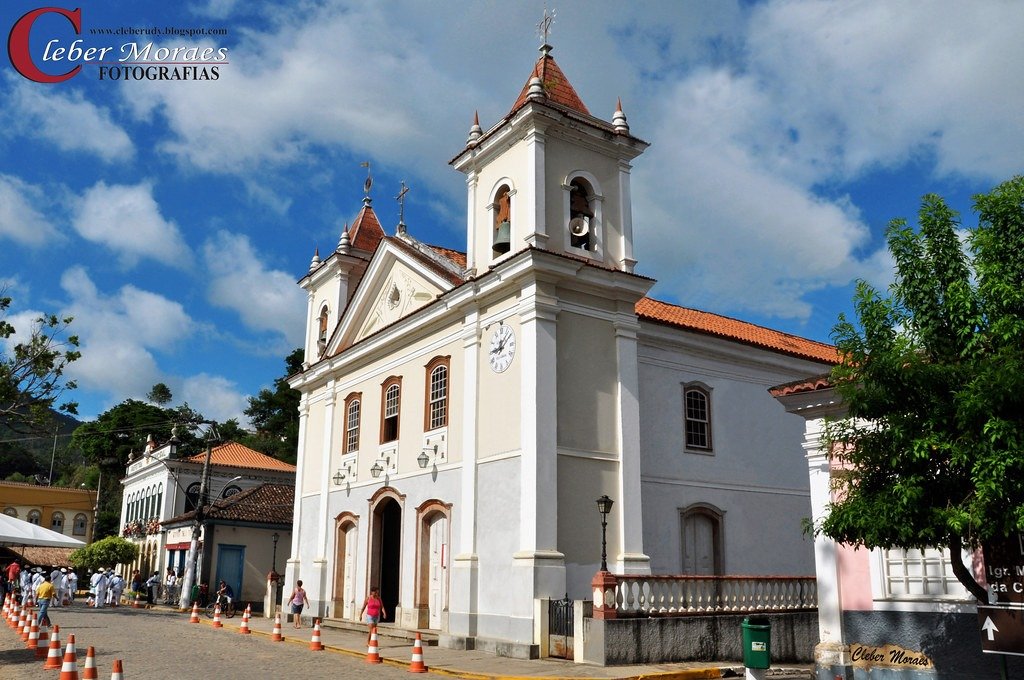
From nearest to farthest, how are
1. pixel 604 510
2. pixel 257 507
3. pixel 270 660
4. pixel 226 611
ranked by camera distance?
pixel 270 660
pixel 604 510
pixel 226 611
pixel 257 507

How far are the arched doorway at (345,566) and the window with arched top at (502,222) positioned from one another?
8971 millimetres

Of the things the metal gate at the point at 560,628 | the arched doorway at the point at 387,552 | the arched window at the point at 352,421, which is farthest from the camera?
the arched window at the point at 352,421

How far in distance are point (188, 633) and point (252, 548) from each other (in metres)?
14.5

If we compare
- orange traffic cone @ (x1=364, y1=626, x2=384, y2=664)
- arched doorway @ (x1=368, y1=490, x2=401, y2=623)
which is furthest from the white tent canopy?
arched doorway @ (x1=368, y1=490, x2=401, y2=623)

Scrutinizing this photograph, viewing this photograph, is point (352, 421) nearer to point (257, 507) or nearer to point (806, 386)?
point (257, 507)

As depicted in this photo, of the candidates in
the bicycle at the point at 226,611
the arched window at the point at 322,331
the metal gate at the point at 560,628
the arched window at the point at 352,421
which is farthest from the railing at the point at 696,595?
the bicycle at the point at 226,611

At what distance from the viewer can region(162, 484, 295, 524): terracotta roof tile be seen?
1396 inches

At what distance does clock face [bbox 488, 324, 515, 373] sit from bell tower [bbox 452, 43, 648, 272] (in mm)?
1872

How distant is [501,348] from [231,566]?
2108 cm

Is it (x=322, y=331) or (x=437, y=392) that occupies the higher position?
(x=322, y=331)

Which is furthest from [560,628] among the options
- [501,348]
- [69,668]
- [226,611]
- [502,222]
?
[226,611]

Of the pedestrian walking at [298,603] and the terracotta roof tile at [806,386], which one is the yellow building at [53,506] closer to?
the pedestrian walking at [298,603]

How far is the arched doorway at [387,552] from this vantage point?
23.7m

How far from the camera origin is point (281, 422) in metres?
69.8
